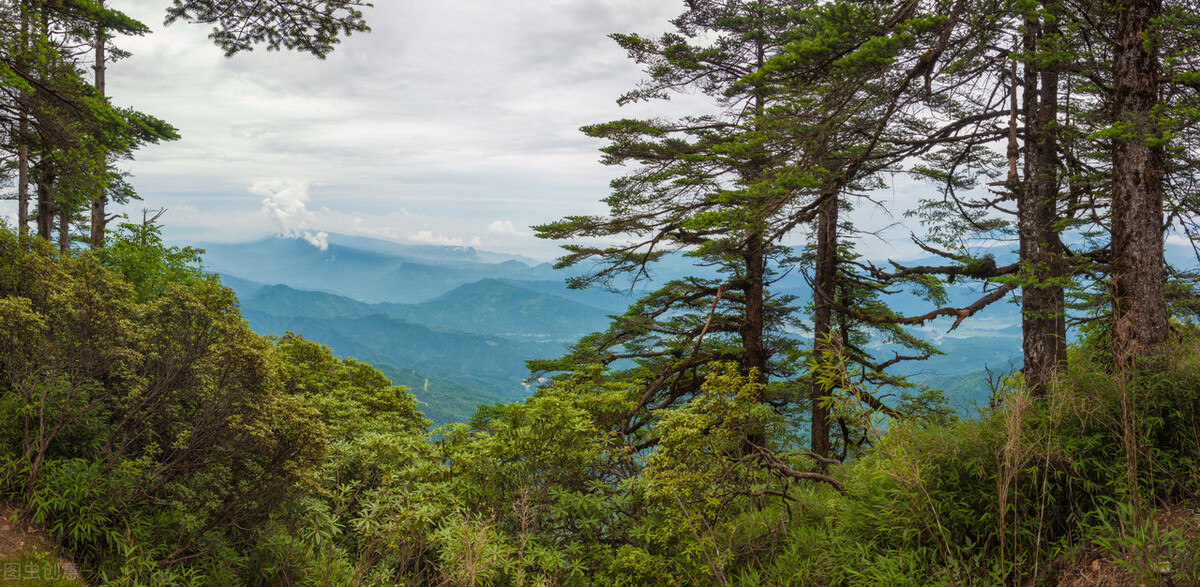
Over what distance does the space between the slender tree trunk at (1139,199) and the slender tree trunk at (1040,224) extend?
2.05 m

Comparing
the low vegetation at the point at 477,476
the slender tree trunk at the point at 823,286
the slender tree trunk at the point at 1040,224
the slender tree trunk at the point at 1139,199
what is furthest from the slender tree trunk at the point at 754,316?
the slender tree trunk at the point at 1139,199

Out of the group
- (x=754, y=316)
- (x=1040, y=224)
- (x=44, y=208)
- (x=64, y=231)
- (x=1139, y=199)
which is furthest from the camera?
(x=64, y=231)

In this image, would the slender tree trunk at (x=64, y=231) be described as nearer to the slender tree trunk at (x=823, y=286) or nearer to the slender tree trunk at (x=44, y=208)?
the slender tree trunk at (x=44, y=208)

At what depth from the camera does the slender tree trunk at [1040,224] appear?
673 cm

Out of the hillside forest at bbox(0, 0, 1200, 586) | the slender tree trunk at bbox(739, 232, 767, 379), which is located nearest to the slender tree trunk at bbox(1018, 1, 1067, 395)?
the hillside forest at bbox(0, 0, 1200, 586)

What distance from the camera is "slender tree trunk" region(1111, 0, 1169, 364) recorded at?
4426mm

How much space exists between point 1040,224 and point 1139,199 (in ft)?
10.1

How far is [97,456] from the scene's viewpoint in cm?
596

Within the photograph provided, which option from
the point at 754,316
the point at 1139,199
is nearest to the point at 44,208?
the point at 754,316

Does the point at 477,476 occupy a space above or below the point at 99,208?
below

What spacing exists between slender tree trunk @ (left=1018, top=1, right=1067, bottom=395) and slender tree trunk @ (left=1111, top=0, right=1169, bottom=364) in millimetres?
2048

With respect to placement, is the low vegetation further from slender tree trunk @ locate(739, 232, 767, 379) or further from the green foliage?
the green foliage

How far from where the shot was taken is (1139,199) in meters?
4.48

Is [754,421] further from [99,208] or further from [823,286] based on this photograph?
[99,208]
